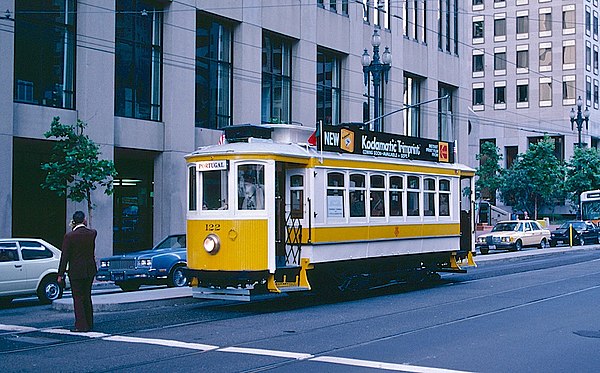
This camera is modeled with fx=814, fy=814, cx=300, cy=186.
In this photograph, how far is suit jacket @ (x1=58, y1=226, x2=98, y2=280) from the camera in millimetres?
12922

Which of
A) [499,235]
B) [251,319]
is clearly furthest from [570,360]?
[499,235]

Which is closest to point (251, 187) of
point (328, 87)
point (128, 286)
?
point (128, 286)

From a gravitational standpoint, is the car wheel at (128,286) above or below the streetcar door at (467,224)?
below

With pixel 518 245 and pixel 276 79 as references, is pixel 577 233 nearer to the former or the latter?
pixel 518 245

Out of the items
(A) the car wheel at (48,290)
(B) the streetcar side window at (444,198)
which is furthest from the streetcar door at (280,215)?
(B) the streetcar side window at (444,198)

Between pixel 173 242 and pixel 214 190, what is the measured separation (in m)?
5.99

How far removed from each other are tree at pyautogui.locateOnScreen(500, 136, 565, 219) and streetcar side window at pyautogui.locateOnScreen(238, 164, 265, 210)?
4371cm

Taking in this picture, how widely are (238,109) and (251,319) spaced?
21.3 m

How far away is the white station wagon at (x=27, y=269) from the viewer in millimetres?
17812

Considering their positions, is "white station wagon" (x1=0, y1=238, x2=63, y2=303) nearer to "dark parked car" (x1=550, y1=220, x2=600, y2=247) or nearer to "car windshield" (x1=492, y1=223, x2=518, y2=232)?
"car windshield" (x1=492, y1=223, x2=518, y2=232)

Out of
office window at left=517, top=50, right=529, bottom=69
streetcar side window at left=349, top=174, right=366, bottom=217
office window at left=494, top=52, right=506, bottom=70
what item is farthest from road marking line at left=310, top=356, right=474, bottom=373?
office window at left=494, top=52, right=506, bottom=70

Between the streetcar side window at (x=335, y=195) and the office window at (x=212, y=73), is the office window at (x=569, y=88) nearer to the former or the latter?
the office window at (x=212, y=73)

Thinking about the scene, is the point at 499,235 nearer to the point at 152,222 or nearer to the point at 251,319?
the point at 152,222

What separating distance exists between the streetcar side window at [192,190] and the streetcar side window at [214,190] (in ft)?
0.87
